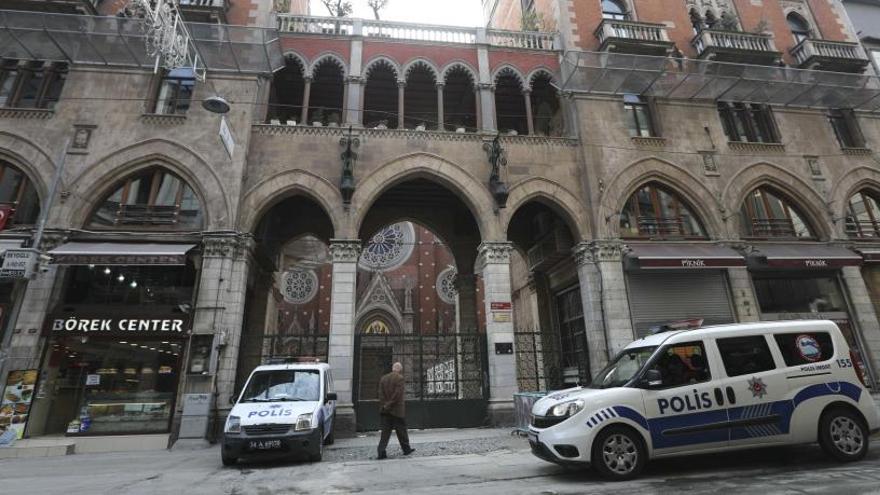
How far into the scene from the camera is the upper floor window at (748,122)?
18.7 m

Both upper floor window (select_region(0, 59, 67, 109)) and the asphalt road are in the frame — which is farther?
upper floor window (select_region(0, 59, 67, 109))

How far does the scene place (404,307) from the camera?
35125mm

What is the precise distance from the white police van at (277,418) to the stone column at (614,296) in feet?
31.1

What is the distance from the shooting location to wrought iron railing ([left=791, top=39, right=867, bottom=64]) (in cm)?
1942

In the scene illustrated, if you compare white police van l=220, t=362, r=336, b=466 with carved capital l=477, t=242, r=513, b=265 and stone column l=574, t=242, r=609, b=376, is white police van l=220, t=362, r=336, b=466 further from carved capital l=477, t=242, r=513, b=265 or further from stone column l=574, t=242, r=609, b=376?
stone column l=574, t=242, r=609, b=376

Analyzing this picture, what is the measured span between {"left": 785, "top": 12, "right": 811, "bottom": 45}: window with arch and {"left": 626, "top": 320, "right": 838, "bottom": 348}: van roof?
2070 cm

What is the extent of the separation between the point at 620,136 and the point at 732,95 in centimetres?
583

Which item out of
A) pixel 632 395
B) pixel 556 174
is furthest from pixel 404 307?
pixel 632 395

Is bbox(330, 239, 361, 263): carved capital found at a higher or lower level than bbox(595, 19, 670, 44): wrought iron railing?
lower

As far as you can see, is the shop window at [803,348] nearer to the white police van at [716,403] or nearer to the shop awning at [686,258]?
the white police van at [716,403]

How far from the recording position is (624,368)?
7480mm

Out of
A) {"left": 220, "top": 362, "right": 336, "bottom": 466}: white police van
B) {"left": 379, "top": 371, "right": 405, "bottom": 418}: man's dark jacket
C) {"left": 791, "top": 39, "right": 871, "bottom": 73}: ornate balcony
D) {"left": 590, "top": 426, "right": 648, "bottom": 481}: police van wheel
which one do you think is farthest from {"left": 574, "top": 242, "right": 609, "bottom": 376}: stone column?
{"left": 791, "top": 39, "right": 871, "bottom": 73}: ornate balcony

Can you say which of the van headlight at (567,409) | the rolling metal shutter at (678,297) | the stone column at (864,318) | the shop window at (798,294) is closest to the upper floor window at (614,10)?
the rolling metal shutter at (678,297)

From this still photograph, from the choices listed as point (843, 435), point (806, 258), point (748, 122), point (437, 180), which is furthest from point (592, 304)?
point (748, 122)
